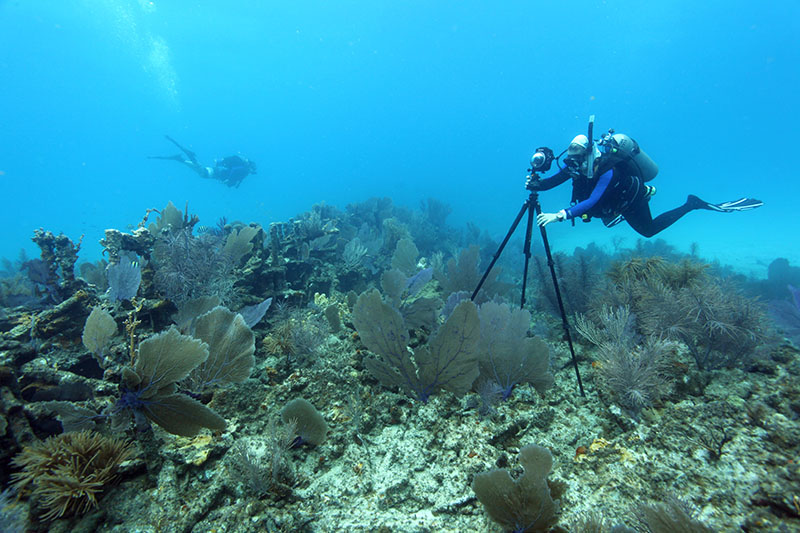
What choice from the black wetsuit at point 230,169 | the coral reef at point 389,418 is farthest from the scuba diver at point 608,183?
the black wetsuit at point 230,169

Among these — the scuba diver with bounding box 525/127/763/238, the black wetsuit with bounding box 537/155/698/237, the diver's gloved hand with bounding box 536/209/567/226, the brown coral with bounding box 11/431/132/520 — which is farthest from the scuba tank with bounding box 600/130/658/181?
the brown coral with bounding box 11/431/132/520

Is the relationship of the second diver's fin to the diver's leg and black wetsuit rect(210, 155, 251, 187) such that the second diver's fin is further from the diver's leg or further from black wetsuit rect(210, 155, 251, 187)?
black wetsuit rect(210, 155, 251, 187)

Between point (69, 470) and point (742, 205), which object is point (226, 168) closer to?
point (69, 470)

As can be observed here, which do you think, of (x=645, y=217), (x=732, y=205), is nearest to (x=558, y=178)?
(x=645, y=217)

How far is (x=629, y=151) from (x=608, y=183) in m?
1.69

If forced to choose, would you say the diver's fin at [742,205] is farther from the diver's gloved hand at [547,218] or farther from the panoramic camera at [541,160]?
the diver's gloved hand at [547,218]

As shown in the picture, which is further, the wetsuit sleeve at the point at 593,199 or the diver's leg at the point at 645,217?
the diver's leg at the point at 645,217

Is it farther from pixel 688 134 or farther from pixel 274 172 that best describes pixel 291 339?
pixel 274 172

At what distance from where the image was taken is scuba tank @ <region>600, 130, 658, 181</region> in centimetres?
473

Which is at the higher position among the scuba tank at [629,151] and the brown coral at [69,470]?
the scuba tank at [629,151]

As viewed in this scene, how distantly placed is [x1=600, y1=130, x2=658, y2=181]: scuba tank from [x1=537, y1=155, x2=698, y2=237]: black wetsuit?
0.13 metres

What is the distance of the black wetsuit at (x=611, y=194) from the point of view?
4047 millimetres

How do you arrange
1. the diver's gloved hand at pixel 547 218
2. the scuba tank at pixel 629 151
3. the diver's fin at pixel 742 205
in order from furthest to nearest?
the diver's fin at pixel 742 205 < the scuba tank at pixel 629 151 < the diver's gloved hand at pixel 547 218

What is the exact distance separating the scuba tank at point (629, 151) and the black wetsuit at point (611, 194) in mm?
128
